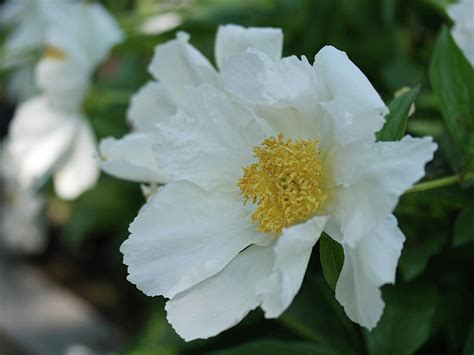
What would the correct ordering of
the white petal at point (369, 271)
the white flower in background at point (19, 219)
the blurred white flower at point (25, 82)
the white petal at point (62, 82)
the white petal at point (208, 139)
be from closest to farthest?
the white petal at point (369, 271), the white petal at point (208, 139), the white petal at point (62, 82), the blurred white flower at point (25, 82), the white flower in background at point (19, 219)

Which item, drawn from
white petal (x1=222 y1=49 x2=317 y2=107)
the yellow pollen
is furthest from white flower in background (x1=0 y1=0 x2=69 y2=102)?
white petal (x1=222 y1=49 x2=317 y2=107)

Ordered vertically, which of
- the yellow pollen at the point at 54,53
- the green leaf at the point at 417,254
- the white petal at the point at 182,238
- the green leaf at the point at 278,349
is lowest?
the yellow pollen at the point at 54,53

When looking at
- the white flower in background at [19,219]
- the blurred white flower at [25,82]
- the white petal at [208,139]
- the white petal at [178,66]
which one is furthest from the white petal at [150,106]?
the white flower in background at [19,219]

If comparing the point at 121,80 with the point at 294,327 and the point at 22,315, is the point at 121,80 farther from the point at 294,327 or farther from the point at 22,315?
the point at 22,315

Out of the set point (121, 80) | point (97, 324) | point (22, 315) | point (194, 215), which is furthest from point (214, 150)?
point (22, 315)

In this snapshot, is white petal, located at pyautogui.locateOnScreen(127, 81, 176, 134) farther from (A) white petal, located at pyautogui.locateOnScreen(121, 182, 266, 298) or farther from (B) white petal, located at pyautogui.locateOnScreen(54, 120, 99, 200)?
(B) white petal, located at pyautogui.locateOnScreen(54, 120, 99, 200)

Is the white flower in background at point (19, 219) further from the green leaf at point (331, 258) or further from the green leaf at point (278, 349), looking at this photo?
the green leaf at point (331, 258)

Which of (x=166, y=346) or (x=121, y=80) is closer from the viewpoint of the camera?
(x=166, y=346)
